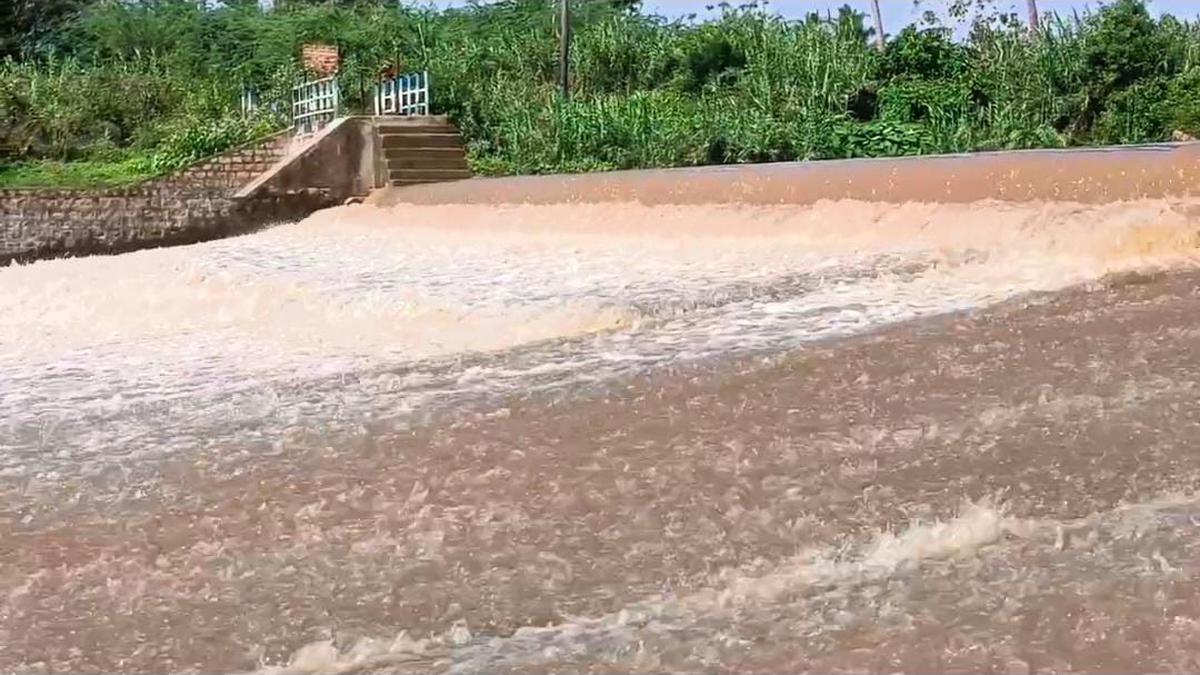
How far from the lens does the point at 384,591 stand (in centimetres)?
189

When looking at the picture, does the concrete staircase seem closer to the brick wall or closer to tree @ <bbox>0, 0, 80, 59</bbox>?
A: the brick wall

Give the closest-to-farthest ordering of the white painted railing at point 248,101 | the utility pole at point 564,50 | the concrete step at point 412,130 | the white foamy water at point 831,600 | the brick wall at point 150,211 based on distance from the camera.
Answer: the white foamy water at point 831,600 < the brick wall at point 150,211 < the concrete step at point 412,130 < the utility pole at point 564,50 < the white painted railing at point 248,101

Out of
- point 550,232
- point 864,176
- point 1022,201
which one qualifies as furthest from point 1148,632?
point 550,232

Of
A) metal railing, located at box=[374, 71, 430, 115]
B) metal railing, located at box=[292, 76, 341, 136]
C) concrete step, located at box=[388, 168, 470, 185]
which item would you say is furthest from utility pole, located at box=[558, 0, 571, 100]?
metal railing, located at box=[292, 76, 341, 136]

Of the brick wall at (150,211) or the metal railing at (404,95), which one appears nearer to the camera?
the brick wall at (150,211)

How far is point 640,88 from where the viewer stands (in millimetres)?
13391

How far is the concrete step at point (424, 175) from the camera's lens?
34.7ft

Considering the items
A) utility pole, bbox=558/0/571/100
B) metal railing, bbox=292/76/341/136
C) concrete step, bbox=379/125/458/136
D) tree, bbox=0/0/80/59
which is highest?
tree, bbox=0/0/80/59

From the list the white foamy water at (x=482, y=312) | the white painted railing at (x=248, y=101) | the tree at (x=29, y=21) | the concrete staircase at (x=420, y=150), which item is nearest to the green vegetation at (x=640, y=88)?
the white painted railing at (x=248, y=101)

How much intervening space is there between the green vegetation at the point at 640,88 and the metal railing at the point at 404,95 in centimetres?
59

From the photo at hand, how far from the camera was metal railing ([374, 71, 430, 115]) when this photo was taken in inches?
450

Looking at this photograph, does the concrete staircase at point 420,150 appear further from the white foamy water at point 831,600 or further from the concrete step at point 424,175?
the white foamy water at point 831,600

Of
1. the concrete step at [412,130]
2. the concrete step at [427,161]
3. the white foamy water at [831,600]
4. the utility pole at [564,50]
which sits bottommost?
the white foamy water at [831,600]

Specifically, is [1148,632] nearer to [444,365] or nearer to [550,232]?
[444,365]
